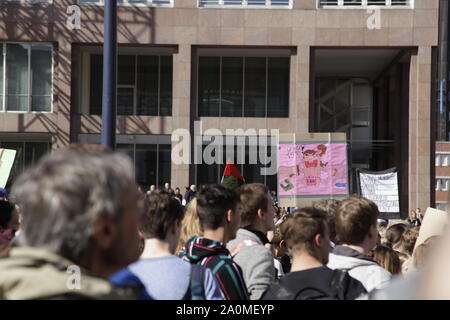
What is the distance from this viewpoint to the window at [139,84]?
3073 centimetres

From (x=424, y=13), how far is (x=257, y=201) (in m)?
24.5

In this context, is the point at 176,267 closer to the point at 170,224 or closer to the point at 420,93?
the point at 170,224

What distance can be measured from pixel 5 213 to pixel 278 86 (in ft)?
84.7

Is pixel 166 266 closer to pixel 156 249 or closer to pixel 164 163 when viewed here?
pixel 156 249

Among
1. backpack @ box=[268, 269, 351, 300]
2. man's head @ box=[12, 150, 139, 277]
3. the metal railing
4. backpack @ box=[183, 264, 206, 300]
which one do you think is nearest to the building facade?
the metal railing

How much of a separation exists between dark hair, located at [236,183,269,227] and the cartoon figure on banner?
9052 mm

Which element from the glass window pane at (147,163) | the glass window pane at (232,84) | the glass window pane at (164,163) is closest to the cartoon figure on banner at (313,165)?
the glass window pane at (164,163)

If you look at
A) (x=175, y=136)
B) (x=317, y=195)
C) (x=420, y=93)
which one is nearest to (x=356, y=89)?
(x=420, y=93)

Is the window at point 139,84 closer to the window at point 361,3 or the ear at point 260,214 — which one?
the window at point 361,3

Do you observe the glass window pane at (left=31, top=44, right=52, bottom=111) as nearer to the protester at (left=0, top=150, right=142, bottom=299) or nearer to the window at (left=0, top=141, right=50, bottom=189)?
the window at (left=0, top=141, right=50, bottom=189)

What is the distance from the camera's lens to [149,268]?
3543 millimetres

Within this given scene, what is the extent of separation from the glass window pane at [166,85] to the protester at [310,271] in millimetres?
26852

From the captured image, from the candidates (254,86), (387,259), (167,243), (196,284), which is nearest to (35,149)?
(254,86)

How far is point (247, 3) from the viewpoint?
2806 cm
